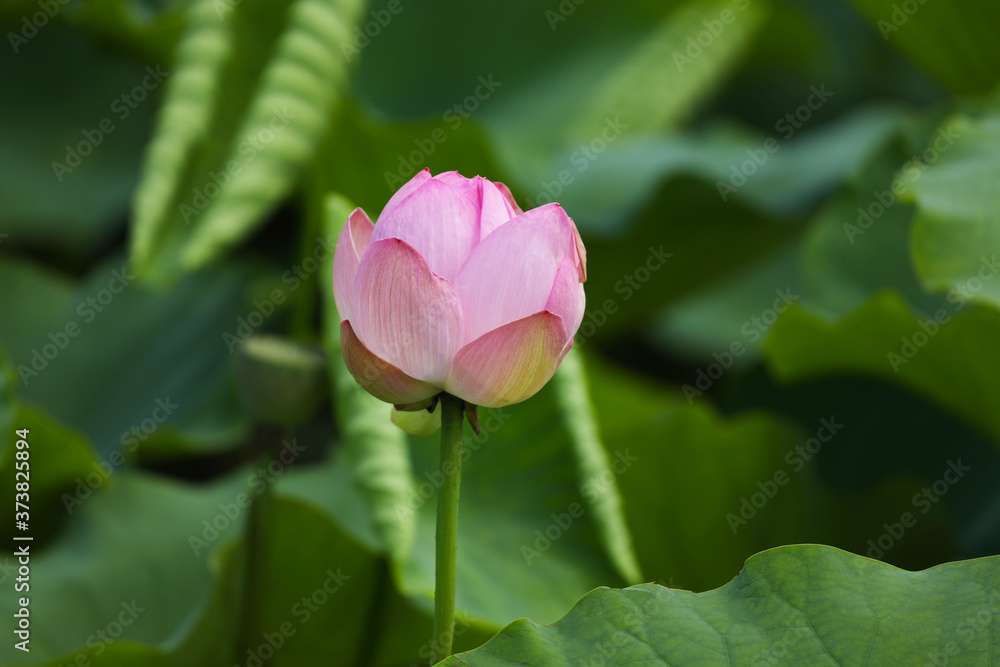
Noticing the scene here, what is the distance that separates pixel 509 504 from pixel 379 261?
354mm

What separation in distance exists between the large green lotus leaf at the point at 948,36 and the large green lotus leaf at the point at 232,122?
1.50ft

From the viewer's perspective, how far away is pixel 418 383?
29cm

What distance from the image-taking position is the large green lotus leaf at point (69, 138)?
92 cm

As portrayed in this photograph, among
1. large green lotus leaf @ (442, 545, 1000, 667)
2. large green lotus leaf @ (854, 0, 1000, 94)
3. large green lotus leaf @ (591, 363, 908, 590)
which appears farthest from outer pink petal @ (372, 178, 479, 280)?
large green lotus leaf @ (854, 0, 1000, 94)

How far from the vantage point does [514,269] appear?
0.94 feet

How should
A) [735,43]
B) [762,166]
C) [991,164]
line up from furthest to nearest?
[735,43] < [762,166] < [991,164]

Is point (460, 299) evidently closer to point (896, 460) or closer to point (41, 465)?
point (41, 465)

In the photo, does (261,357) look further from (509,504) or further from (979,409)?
(979,409)

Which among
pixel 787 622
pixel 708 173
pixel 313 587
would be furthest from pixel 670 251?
pixel 787 622

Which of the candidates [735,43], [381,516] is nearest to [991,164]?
[381,516]

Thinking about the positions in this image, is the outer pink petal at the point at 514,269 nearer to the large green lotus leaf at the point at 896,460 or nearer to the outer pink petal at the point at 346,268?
the outer pink petal at the point at 346,268

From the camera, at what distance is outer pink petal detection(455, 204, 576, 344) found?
285mm

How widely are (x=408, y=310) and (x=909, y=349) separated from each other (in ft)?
1.58

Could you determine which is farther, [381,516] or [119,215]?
[119,215]
